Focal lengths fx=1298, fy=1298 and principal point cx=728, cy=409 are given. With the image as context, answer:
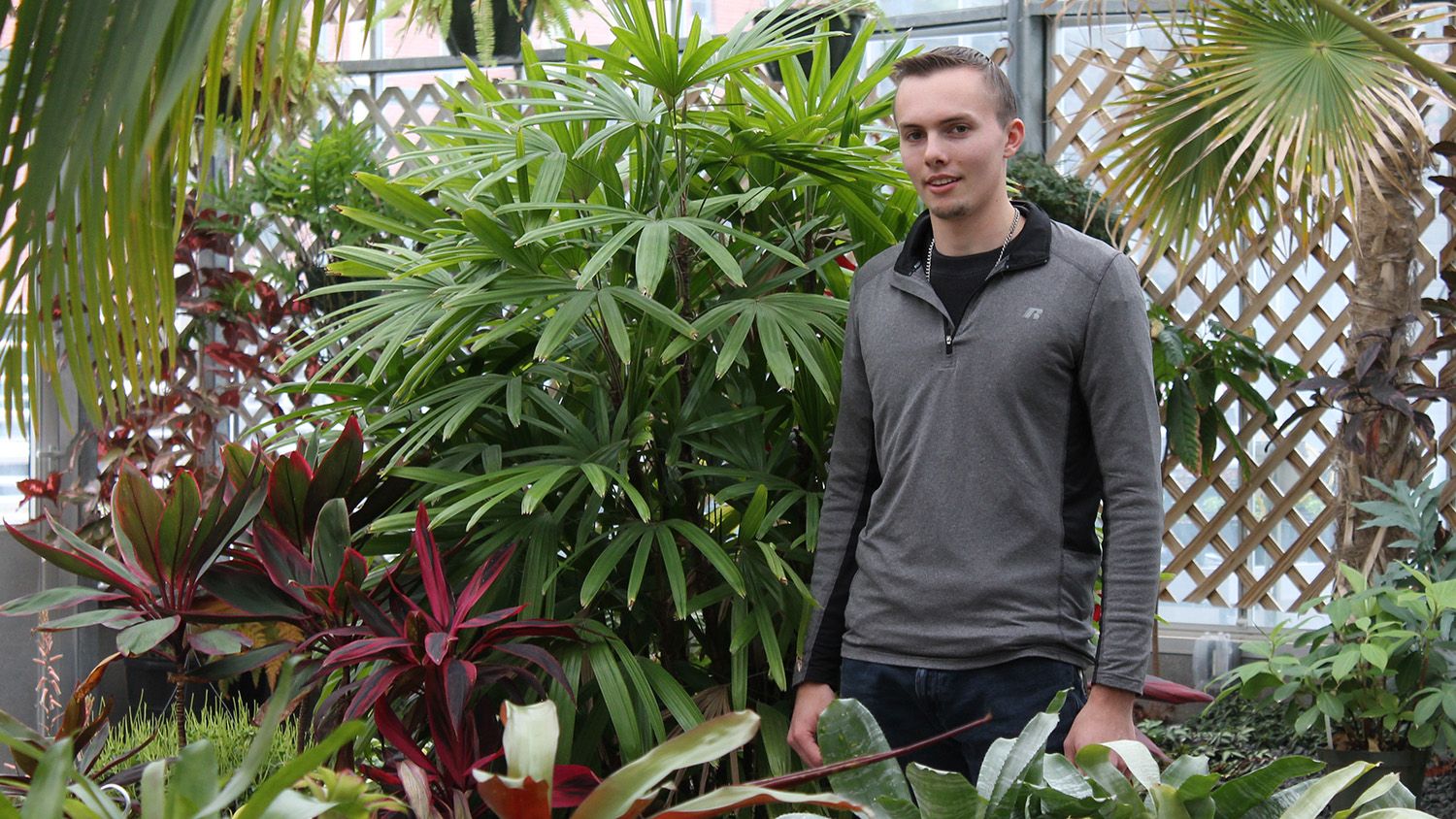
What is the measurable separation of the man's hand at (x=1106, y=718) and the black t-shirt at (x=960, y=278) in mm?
412

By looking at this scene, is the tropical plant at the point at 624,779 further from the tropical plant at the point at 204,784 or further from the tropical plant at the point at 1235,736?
the tropical plant at the point at 1235,736

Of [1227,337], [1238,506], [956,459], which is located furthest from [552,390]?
[1238,506]

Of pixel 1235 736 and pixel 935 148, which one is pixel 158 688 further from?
pixel 935 148

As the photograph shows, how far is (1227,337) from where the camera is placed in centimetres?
329

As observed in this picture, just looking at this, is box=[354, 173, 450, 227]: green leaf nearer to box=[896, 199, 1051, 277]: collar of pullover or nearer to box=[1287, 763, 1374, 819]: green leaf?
box=[896, 199, 1051, 277]: collar of pullover

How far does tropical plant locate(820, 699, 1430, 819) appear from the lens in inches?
29.6

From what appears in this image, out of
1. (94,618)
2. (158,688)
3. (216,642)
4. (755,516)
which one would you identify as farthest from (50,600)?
(158,688)

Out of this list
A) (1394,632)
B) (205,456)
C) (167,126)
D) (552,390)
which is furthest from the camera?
(205,456)

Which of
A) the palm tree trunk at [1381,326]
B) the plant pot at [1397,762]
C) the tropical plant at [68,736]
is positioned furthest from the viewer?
the palm tree trunk at [1381,326]

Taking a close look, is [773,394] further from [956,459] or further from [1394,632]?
[1394,632]

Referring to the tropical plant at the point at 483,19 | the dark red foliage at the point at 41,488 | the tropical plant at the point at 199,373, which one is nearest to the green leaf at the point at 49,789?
the tropical plant at the point at 483,19

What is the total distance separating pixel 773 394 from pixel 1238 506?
225cm

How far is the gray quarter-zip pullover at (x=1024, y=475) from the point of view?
132cm

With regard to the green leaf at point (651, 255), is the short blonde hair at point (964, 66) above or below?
above
